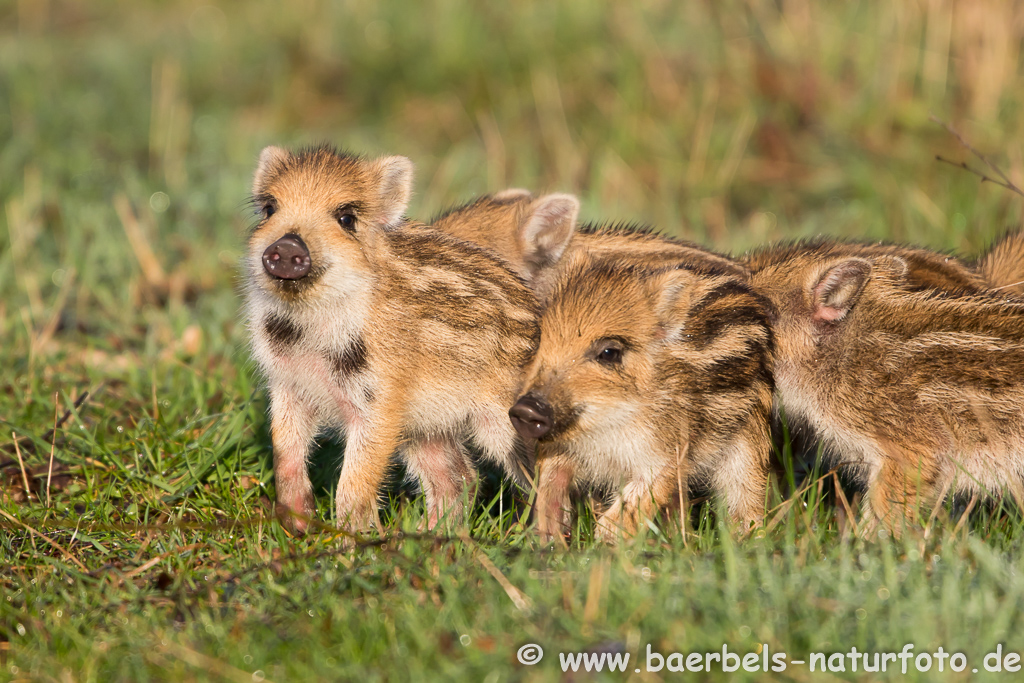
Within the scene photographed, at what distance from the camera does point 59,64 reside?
1198cm

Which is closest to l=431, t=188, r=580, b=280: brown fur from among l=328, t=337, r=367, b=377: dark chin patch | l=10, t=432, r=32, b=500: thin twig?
l=328, t=337, r=367, b=377: dark chin patch

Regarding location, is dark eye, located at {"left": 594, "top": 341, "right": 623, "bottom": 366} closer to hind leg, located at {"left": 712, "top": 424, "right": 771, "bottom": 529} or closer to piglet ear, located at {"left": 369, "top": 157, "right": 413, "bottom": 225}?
hind leg, located at {"left": 712, "top": 424, "right": 771, "bottom": 529}

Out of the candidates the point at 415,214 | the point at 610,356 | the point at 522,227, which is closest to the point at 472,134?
the point at 415,214

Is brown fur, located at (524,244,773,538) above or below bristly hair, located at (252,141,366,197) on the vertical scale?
below

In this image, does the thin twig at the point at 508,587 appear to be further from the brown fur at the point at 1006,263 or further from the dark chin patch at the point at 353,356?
the brown fur at the point at 1006,263

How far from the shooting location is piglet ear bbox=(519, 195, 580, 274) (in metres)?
5.75

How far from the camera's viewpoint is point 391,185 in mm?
5203

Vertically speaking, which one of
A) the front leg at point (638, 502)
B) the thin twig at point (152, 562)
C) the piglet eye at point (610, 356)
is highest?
the piglet eye at point (610, 356)

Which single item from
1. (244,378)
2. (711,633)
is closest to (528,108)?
(244,378)

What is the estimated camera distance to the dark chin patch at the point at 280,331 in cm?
487

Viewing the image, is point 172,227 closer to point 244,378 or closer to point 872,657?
point 244,378

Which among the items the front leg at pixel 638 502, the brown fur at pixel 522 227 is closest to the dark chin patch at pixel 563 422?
the front leg at pixel 638 502

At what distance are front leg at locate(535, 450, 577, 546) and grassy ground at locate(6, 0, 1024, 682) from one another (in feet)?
0.70

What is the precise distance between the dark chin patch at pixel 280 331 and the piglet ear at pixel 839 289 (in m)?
2.31
